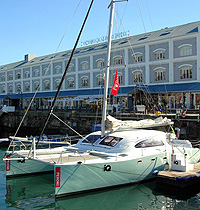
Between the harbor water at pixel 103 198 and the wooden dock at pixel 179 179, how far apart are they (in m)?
0.31

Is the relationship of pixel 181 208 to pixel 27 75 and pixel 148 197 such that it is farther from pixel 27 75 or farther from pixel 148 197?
pixel 27 75

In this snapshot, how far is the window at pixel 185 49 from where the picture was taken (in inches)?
1328

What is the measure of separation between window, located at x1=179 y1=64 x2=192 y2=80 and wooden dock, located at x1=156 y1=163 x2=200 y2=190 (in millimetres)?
23033

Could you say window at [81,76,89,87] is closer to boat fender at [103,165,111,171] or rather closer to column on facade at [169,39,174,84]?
column on facade at [169,39,174,84]

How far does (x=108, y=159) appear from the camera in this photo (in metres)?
11.9

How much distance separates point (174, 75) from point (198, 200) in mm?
25823

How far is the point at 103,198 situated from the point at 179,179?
359 centimetres

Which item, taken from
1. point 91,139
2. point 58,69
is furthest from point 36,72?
point 91,139

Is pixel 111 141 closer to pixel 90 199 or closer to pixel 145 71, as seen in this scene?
pixel 90 199

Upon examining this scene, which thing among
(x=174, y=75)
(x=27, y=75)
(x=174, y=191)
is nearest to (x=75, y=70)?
(x=27, y=75)

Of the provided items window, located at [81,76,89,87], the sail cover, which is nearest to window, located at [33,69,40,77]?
window, located at [81,76,89,87]

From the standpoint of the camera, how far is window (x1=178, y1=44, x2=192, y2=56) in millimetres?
33719

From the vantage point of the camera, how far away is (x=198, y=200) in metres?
11.1

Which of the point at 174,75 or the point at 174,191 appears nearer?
the point at 174,191
